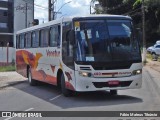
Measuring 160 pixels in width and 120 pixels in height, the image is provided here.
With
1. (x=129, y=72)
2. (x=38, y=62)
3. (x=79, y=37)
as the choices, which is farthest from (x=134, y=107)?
(x=38, y=62)

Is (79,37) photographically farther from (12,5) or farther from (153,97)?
(12,5)

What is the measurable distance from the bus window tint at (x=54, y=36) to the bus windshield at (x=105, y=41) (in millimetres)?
1980

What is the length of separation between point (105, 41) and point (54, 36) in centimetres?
329

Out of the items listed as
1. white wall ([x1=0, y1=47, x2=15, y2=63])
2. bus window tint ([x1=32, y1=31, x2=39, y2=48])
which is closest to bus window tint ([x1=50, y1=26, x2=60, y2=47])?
bus window tint ([x1=32, y1=31, x2=39, y2=48])

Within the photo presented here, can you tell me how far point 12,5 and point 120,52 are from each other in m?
92.0

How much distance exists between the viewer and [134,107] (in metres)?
12.6

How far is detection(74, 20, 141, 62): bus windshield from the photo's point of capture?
14.4 metres

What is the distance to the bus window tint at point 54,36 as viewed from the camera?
16.8 metres

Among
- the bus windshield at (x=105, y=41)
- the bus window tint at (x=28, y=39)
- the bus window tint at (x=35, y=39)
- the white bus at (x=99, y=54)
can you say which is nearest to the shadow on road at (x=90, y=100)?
the white bus at (x=99, y=54)

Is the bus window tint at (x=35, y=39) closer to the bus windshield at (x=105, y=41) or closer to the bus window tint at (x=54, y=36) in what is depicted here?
the bus window tint at (x=54, y=36)

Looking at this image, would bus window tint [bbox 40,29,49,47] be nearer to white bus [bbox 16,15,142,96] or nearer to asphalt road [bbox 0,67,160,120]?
asphalt road [bbox 0,67,160,120]

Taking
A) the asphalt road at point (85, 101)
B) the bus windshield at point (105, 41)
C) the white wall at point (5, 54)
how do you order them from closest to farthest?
1. the asphalt road at point (85, 101)
2. the bus windshield at point (105, 41)
3. the white wall at point (5, 54)

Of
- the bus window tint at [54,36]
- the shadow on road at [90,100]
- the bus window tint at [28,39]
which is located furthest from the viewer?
the bus window tint at [28,39]

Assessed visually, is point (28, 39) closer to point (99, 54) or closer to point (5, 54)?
point (99, 54)
